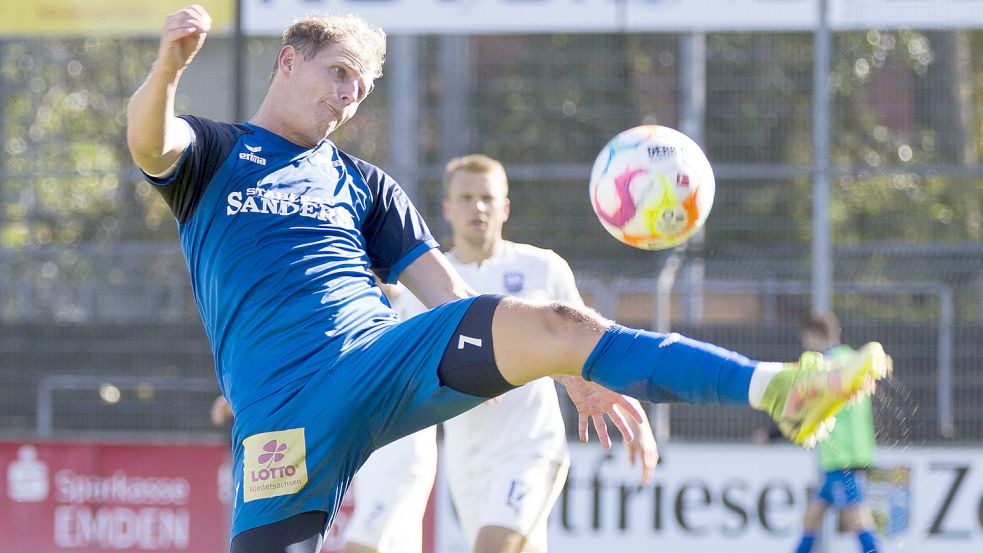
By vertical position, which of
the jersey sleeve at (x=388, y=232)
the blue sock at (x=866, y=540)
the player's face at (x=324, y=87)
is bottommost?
the blue sock at (x=866, y=540)

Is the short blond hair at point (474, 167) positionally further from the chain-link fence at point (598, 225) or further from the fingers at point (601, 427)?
the chain-link fence at point (598, 225)

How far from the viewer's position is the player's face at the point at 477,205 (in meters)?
6.36

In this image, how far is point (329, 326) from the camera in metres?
3.84

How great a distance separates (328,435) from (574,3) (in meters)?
5.99

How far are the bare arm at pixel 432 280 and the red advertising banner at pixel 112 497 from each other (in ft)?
19.8

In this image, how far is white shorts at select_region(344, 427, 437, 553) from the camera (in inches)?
235

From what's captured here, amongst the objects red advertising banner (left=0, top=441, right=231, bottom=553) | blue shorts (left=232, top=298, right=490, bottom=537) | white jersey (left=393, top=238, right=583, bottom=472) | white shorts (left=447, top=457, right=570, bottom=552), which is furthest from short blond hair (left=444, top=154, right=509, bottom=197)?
red advertising banner (left=0, top=441, right=231, bottom=553)

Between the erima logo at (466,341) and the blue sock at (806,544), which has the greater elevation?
the erima logo at (466,341)

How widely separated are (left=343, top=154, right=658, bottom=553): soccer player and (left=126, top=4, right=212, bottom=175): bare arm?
2.58m

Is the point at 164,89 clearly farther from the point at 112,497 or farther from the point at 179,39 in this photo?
the point at 112,497

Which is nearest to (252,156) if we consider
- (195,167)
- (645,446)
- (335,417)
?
(195,167)

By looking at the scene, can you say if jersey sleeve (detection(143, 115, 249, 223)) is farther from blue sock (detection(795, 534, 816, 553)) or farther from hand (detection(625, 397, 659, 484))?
blue sock (detection(795, 534, 816, 553))

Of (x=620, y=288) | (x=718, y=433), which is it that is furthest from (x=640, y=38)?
(x=718, y=433)

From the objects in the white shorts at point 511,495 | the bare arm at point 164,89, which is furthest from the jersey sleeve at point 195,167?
the white shorts at point 511,495
